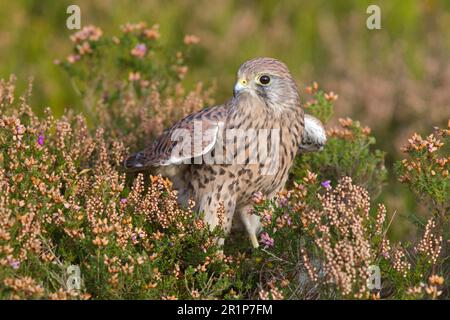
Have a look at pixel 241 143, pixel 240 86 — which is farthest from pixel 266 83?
pixel 241 143

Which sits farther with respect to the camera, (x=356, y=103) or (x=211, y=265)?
(x=356, y=103)

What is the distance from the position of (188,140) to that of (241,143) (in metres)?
0.27

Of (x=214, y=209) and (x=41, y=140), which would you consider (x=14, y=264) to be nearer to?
(x=41, y=140)

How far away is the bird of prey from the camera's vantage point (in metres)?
4.58

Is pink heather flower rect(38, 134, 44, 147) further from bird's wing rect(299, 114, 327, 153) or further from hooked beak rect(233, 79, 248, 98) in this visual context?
bird's wing rect(299, 114, 327, 153)

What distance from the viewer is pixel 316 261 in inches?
152

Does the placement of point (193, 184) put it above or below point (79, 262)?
above

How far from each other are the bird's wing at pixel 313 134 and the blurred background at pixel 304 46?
7.16ft

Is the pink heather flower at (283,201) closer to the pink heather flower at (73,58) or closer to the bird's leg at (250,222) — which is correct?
the bird's leg at (250,222)

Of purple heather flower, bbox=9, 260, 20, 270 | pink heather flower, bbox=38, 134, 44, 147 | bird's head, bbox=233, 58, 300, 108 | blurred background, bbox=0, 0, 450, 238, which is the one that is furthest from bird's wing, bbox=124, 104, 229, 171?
blurred background, bbox=0, 0, 450, 238
